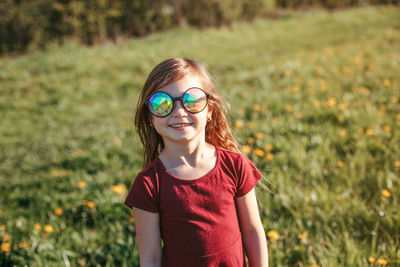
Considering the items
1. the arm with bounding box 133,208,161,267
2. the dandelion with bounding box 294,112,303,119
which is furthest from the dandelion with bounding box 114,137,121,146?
the arm with bounding box 133,208,161,267

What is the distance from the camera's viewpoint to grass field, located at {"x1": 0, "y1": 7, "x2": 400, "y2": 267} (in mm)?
2125

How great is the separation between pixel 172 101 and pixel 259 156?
1.87 metres

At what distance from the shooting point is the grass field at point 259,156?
6.97 ft

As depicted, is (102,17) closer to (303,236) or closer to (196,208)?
(303,236)

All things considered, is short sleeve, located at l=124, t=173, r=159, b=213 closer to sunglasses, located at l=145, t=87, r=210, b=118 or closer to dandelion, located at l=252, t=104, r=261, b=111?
sunglasses, located at l=145, t=87, r=210, b=118

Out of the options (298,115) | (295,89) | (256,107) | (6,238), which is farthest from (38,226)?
(295,89)

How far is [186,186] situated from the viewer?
4.38 feet

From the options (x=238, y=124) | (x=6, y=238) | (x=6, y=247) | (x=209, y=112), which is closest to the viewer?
(x=209, y=112)

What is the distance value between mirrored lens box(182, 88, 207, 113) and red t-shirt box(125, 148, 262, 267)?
0.82ft

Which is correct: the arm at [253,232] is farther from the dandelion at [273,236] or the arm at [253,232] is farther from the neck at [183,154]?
the dandelion at [273,236]

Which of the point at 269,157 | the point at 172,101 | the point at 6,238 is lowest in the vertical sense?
the point at 6,238

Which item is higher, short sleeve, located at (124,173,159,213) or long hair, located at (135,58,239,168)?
long hair, located at (135,58,239,168)

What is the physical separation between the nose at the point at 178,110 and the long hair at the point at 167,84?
0.10m

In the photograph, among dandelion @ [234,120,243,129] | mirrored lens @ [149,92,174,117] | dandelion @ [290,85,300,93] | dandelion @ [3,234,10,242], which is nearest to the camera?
mirrored lens @ [149,92,174,117]
